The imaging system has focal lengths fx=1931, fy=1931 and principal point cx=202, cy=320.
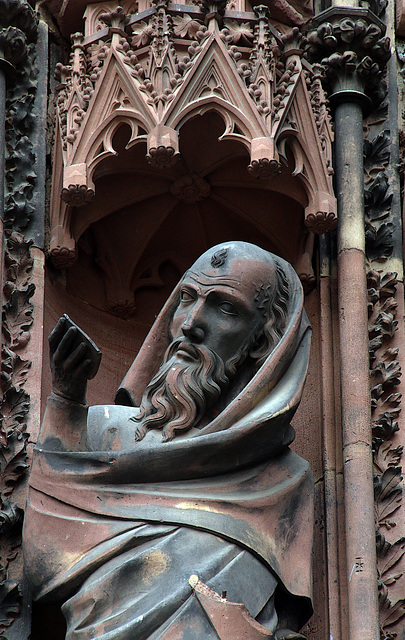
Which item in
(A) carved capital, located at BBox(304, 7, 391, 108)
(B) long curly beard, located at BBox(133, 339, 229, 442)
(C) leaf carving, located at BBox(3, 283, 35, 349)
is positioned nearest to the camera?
(B) long curly beard, located at BBox(133, 339, 229, 442)

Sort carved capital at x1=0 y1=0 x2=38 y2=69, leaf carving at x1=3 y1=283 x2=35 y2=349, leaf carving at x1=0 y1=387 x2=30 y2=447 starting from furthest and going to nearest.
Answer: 1. carved capital at x1=0 y1=0 x2=38 y2=69
2. leaf carving at x1=3 y1=283 x2=35 y2=349
3. leaf carving at x1=0 y1=387 x2=30 y2=447

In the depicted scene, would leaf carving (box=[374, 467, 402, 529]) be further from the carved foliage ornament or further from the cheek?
the carved foliage ornament

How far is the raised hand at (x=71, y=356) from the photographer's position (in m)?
6.55

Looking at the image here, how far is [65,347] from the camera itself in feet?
21.6

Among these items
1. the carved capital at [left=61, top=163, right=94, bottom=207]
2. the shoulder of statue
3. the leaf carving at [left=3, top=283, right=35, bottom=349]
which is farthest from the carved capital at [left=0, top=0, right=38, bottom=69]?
the shoulder of statue

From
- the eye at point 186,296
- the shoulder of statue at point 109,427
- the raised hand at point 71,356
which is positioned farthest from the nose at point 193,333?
the raised hand at point 71,356

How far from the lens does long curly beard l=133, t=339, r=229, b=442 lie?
22.7ft

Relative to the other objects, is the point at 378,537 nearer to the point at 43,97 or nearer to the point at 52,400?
the point at 52,400

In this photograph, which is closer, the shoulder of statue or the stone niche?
the shoulder of statue

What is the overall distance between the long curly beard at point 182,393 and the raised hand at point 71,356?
1.14 ft

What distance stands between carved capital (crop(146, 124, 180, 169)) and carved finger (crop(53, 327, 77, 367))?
45.5 inches

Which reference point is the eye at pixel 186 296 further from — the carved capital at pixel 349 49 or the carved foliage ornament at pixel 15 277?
the carved capital at pixel 349 49

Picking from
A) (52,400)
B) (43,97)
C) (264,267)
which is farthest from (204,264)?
(43,97)

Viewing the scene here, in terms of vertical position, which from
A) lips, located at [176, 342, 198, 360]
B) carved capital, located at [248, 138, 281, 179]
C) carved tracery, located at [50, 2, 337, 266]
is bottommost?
lips, located at [176, 342, 198, 360]
